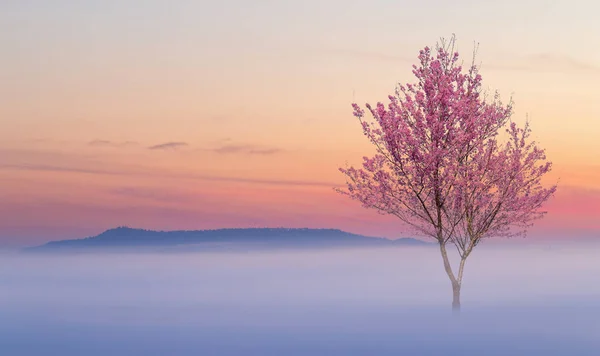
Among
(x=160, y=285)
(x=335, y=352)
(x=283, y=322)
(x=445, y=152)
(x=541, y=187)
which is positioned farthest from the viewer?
(x=160, y=285)

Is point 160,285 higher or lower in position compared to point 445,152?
lower

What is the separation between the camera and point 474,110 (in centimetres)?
3322

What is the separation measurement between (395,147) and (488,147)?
4.04 meters

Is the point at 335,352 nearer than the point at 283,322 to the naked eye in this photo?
Yes

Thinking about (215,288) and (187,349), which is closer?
(187,349)

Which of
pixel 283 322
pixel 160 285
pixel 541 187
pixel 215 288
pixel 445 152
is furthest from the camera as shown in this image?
pixel 160 285

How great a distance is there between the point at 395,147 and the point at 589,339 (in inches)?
428

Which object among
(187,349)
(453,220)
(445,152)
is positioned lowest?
(187,349)

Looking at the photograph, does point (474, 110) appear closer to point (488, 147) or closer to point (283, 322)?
point (488, 147)

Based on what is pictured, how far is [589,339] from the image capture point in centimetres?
3288

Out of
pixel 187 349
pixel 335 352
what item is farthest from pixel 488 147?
pixel 187 349

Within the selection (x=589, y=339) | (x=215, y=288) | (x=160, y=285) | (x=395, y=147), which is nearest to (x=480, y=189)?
(x=395, y=147)

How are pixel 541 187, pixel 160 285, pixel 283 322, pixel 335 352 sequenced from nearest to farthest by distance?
pixel 335 352
pixel 541 187
pixel 283 322
pixel 160 285

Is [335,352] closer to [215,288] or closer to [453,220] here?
[453,220]
